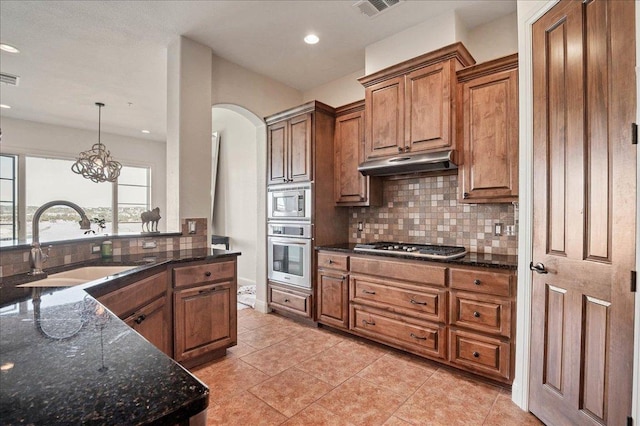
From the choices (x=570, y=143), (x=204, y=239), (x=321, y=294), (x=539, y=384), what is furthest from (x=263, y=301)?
(x=570, y=143)

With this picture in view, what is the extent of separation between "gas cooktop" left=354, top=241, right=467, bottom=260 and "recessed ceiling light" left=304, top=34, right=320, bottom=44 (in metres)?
2.14

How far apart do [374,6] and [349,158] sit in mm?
1421

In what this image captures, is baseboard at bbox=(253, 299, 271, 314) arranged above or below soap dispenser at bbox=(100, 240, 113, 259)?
below

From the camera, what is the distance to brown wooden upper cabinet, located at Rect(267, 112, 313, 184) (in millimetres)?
3516

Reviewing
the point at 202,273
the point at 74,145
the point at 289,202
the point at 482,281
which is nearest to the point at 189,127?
the point at 289,202

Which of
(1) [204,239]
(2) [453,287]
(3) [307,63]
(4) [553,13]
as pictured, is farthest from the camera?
(3) [307,63]

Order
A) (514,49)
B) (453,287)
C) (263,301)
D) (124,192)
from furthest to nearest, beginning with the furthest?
(124,192)
(263,301)
(514,49)
(453,287)

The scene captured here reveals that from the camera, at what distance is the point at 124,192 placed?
23.5 feet

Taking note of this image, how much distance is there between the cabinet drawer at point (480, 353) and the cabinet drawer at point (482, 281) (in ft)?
1.13

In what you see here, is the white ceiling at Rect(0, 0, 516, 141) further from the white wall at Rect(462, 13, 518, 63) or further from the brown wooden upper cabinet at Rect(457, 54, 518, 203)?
the brown wooden upper cabinet at Rect(457, 54, 518, 203)

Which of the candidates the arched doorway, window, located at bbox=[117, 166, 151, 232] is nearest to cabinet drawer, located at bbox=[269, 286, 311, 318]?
the arched doorway

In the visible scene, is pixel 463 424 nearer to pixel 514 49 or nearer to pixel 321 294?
pixel 321 294

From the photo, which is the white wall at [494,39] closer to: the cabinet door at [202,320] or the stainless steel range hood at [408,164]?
the stainless steel range hood at [408,164]

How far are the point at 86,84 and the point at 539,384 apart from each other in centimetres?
580
